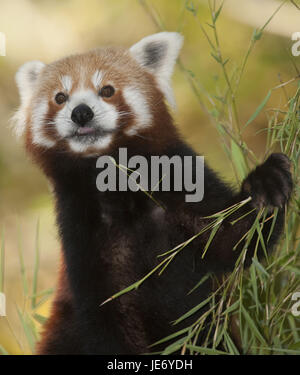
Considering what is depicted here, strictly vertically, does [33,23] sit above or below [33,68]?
above

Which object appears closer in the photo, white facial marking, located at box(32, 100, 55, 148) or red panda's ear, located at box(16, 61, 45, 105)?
→ white facial marking, located at box(32, 100, 55, 148)

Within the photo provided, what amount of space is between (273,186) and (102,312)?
2.98 feet

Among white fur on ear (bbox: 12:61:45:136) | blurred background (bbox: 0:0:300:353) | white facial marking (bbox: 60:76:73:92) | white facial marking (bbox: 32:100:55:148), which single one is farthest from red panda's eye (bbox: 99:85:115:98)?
blurred background (bbox: 0:0:300:353)

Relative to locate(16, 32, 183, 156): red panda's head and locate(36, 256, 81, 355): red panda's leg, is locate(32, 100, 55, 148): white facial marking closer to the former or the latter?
locate(16, 32, 183, 156): red panda's head

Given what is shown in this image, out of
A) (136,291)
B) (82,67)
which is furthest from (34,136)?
(136,291)

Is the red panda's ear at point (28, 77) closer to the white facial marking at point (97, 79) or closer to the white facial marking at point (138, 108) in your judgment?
the white facial marking at point (97, 79)

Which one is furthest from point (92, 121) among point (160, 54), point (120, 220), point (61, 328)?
point (61, 328)

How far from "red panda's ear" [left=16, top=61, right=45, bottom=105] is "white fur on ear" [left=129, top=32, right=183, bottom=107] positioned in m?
0.50

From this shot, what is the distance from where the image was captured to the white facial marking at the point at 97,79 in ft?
9.50

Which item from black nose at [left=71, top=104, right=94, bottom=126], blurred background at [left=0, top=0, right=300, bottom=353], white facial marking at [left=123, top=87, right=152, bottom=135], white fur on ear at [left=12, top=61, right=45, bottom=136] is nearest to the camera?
black nose at [left=71, top=104, right=94, bottom=126]

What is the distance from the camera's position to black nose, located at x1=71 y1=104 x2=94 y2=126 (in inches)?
107

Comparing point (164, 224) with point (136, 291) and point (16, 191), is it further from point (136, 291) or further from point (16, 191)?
point (16, 191)
